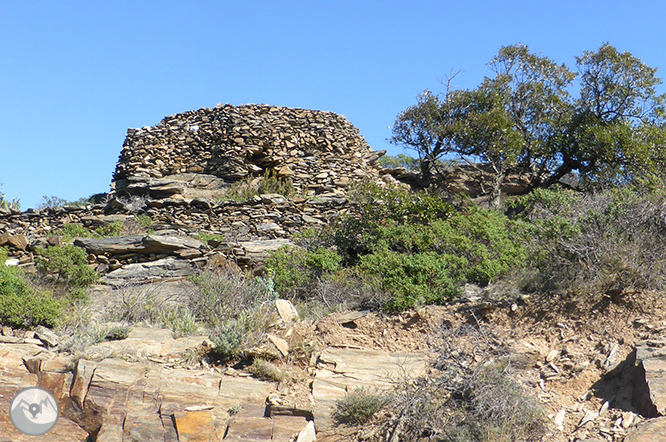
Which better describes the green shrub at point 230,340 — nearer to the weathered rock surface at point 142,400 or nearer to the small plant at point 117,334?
the weathered rock surface at point 142,400

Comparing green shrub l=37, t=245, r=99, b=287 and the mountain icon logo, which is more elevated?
green shrub l=37, t=245, r=99, b=287

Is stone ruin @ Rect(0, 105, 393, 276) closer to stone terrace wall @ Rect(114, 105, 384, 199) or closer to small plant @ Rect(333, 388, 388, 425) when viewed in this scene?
stone terrace wall @ Rect(114, 105, 384, 199)

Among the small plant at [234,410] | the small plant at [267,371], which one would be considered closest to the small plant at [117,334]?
the small plant at [267,371]

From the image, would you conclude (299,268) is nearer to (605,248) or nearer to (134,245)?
(134,245)

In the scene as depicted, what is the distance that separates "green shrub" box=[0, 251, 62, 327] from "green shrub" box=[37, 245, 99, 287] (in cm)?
153

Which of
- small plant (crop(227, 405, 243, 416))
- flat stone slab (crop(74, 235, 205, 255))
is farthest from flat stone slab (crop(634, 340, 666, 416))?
flat stone slab (crop(74, 235, 205, 255))

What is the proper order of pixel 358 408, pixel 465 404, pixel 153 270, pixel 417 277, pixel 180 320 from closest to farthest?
pixel 465 404, pixel 358 408, pixel 180 320, pixel 417 277, pixel 153 270

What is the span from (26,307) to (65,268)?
2413mm

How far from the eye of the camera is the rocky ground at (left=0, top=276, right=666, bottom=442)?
18.6ft

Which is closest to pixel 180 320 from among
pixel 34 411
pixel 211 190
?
pixel 34 411

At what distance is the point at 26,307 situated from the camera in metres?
7.73

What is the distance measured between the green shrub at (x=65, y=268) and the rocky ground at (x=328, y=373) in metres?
2.64

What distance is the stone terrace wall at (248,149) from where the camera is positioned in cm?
1822

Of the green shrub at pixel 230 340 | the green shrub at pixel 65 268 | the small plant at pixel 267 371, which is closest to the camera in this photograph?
the small plant at pixel 267 371
